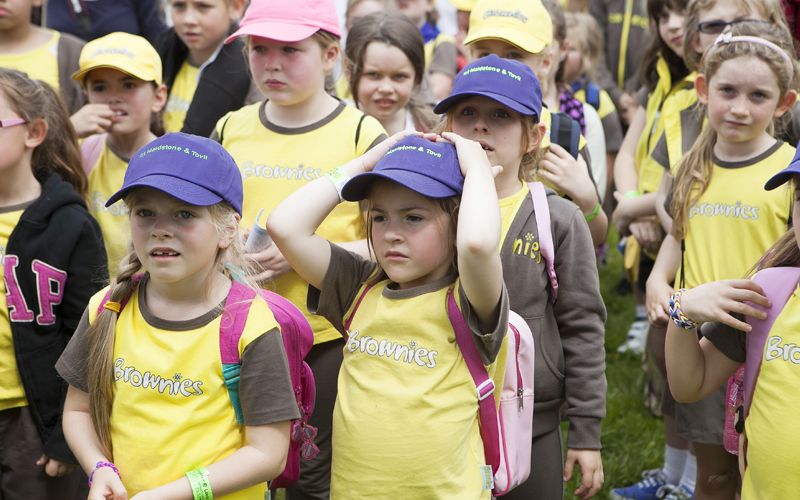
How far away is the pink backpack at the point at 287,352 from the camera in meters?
3.12

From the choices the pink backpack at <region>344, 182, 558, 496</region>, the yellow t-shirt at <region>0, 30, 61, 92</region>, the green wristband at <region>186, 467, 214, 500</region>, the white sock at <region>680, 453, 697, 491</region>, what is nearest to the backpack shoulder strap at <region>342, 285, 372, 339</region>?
the pink backpack at <region>344, 182, 558, 496</region>

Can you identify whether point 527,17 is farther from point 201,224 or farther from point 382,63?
point 201,224

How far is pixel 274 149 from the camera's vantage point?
161 inches

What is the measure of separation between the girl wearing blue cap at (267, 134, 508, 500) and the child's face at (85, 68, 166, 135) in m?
1.89

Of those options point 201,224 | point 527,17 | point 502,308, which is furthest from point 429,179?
point 527,17

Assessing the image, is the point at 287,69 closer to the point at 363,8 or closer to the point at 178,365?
the point at 178,365

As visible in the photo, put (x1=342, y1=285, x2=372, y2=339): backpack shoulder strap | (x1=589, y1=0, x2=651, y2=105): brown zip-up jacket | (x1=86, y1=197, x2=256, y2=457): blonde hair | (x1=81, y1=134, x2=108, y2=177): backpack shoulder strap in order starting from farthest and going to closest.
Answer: (x1=589, y1=0, x2=651, y2=105): brown zip-up jacket → (x1=81, y1=134, x2=108, y2=177): backpack shoulder strap → (x1=342, y1=285, x2=372, y2=339): backpack shoulder strap → (x1=86, y1=197, x2=256, y2=457): blonde hair

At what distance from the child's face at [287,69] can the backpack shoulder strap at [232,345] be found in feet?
3.86

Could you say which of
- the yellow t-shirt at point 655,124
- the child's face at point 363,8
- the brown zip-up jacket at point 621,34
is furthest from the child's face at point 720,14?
the brown zip-up jacket at point 621,34

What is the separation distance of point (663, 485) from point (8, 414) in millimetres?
3068

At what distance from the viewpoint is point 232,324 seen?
314cm

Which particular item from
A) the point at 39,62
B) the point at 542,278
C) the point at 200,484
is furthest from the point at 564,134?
the point at 39,62

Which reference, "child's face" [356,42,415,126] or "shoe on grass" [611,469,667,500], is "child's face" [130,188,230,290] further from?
"shoe on grass" [611,469,667,500]

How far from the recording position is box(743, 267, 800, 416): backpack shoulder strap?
3.07 meters
